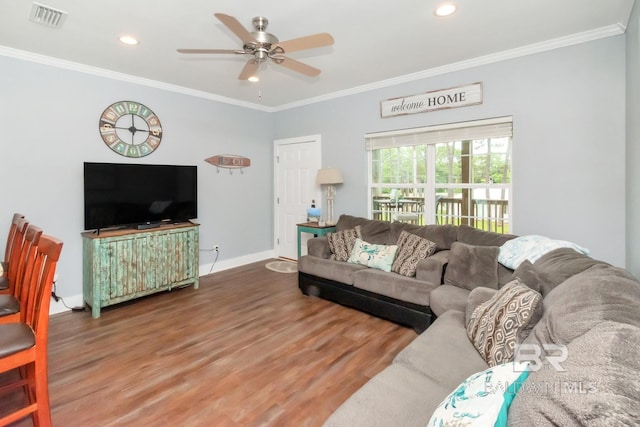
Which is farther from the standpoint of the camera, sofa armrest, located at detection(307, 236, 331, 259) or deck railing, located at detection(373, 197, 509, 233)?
sofa armrest, located at detection(307, 236, 331, 259)

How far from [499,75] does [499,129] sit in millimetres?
555

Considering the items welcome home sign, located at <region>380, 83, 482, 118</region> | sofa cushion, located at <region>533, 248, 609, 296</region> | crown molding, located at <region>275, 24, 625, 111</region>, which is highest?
crown molding, located at <region>275, 24, 625, 111</region>

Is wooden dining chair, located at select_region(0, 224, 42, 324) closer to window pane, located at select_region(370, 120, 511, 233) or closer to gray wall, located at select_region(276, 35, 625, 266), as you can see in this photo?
window pane, located at select_region(370, 120, 511, 233)

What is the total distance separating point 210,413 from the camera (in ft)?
6.24

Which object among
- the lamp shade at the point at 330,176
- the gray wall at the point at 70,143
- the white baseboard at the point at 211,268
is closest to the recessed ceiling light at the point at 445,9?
the lamp shade at the point at 330,176

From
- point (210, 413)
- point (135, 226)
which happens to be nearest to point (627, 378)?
point (210, 413)

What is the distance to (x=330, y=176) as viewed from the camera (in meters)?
4.50

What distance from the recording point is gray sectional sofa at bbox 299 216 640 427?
Answer: 0.71m

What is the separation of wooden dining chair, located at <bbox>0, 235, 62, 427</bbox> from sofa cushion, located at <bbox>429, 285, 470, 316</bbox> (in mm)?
2525

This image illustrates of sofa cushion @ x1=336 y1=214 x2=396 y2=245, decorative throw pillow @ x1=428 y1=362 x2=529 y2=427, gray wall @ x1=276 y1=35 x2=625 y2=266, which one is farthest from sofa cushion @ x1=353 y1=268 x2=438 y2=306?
decorative throw pillow @ x1=428 y1=362 x2=529 y2=427

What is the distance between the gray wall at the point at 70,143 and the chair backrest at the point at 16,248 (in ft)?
3.29

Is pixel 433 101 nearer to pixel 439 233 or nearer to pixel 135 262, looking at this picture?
pixel 439 233

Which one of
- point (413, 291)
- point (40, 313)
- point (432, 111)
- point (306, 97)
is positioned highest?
point (306, 97)

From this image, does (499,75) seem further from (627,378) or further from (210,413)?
(210,413)
